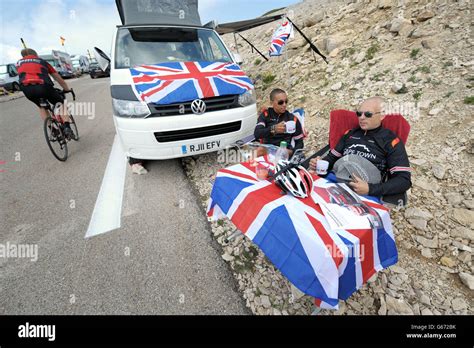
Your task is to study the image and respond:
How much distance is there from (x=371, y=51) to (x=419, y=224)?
514 centimetres

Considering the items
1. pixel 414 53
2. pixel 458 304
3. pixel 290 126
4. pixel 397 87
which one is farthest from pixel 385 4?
pixel 458 304

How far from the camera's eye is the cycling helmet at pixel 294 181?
1.65 metres

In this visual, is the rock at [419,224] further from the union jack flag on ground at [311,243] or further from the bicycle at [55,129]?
the bicycle at [55,129]

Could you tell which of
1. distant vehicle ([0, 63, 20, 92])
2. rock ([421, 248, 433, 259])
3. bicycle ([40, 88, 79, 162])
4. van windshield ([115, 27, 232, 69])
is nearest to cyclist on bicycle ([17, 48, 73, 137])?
bicycle ([40, 88, 79, 162])

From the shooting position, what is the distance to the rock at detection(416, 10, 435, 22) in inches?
204

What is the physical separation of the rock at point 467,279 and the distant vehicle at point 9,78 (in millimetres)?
21581

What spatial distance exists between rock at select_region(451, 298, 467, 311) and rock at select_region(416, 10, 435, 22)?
6.54m

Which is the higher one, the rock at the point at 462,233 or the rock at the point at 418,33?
the rock at the point at 418,33

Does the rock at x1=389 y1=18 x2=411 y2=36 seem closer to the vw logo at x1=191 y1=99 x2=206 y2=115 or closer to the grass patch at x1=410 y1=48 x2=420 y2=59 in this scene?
the grass patch at x1=410 y1=48 x2=420 y2=59

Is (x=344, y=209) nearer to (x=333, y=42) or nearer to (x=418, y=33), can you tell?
(x=418, y=33)

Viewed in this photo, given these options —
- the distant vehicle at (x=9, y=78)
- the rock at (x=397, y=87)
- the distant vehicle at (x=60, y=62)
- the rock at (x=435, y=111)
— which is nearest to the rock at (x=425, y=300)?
the rock at (x=435, y=111)

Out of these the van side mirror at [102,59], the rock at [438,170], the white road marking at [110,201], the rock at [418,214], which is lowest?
the white road marking at [110,201]
